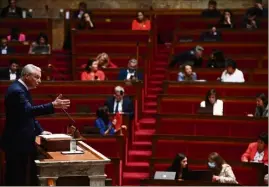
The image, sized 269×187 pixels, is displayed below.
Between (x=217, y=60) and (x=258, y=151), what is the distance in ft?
7.07

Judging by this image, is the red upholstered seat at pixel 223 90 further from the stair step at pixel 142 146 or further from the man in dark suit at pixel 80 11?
the man in dark suit at pixel 80 11

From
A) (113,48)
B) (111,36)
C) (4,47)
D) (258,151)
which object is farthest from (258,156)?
(4,47)

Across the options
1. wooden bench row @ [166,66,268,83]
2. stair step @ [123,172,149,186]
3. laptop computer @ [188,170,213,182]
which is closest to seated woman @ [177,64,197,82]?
wooden bench row @ [166,66,268,83]

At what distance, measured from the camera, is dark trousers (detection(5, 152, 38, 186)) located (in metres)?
3.40

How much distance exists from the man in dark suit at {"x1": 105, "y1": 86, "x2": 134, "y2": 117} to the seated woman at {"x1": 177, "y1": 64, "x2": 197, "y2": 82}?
803 millimetres

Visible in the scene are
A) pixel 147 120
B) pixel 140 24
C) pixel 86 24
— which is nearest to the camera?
Result: pixel 147 120

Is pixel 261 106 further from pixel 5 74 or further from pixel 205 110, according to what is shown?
pixel 5 74

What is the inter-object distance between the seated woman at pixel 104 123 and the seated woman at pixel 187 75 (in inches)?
50.2

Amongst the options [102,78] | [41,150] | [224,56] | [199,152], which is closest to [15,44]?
[102,78]

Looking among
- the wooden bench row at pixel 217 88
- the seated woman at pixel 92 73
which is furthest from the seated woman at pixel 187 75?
the seated woman at pixel 92 73

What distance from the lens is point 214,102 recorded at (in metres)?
6.43

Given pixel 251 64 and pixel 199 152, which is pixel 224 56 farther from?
pixel 199 152

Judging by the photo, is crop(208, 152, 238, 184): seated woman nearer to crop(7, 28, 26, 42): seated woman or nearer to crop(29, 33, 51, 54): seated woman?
crop(29, 33, 51, 54): seated woman

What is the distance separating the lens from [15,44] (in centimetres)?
875
